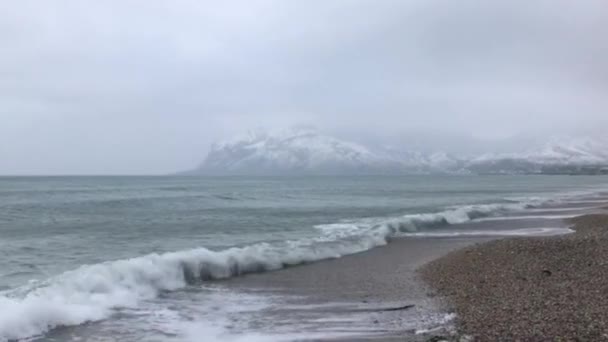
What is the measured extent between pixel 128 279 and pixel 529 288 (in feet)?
32.9

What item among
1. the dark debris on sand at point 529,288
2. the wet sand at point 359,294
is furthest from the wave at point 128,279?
the dark debris on sand at point 529,288

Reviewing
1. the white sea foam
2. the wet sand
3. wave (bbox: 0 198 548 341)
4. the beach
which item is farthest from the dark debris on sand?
the white sea foam

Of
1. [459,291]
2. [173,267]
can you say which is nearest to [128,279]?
[173,267]

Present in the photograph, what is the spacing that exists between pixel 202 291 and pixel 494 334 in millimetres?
8451

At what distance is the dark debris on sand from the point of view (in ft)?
29.9

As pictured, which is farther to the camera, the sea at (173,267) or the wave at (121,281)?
the wave at (121,281)

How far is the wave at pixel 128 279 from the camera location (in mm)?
11227

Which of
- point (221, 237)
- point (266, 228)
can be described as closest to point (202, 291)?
point (221, 237)

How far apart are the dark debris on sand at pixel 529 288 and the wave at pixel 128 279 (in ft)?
16.8

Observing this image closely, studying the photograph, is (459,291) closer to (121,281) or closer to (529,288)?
(529,288)

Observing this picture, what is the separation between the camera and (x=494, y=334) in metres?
8.98

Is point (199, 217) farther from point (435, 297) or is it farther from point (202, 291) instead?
point (435, 297)

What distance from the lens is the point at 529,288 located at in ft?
41.8

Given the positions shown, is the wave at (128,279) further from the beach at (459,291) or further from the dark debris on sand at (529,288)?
the dark debris on sand at (529,288)
